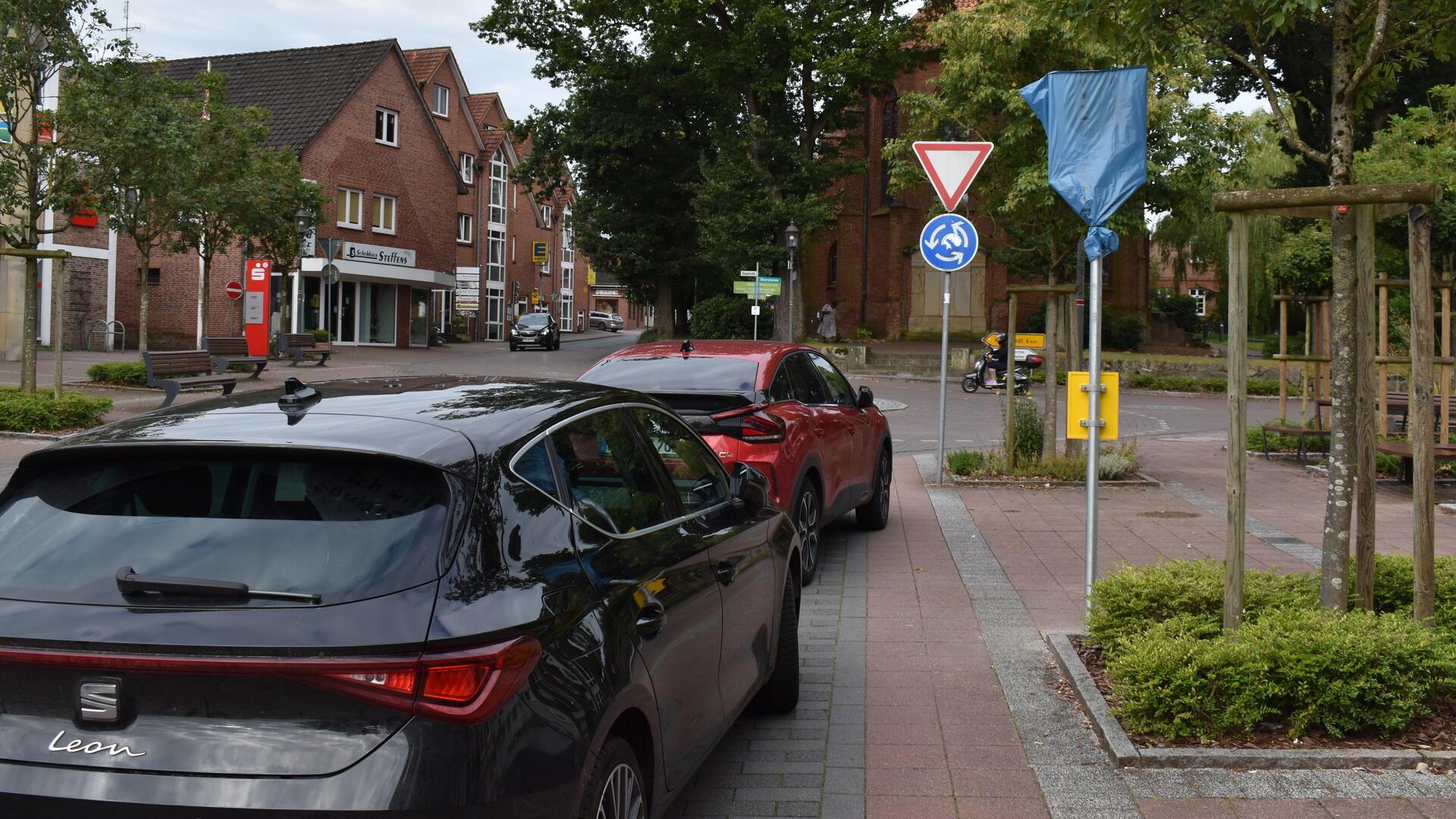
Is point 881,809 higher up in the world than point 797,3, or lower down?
lower down

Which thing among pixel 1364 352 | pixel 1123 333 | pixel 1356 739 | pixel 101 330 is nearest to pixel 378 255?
pixel 101 330

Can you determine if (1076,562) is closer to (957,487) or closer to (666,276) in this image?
(957,487)

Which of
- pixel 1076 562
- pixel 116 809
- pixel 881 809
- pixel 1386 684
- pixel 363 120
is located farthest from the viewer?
pixel 363 120

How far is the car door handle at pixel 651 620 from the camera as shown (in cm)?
334

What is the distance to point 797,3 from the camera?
37188 mm

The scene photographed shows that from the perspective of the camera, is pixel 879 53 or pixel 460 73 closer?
pixel 879 53

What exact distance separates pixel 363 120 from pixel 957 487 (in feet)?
127

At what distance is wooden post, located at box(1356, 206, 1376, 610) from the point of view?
5070mm

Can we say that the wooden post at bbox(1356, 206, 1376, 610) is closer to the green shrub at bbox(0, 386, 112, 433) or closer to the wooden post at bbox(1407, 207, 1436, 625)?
the wooden post at bbox(1407, 207, 1436, 625)

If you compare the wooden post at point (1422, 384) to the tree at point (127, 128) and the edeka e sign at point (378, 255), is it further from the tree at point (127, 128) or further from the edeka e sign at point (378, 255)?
the edeka e sign at point (378, 255)

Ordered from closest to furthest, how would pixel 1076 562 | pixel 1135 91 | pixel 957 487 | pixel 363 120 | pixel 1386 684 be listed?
pixel 1386 684 < pixel 1135 91 < pixel 1076 562 < pixel 957 487 < pixel 363 120

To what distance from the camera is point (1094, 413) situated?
6.58 meters

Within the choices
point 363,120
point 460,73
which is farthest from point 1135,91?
point 460,73

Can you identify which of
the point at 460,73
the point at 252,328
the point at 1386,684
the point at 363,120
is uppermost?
the point at 460,73
